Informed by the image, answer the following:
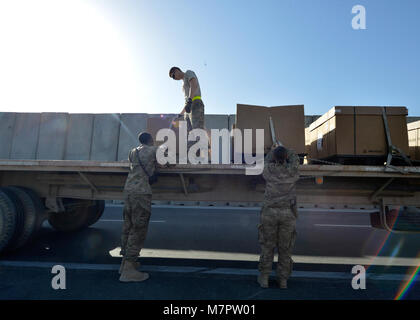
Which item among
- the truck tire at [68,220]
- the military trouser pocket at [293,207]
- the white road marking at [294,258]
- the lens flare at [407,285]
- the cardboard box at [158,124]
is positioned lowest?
the lens flare at [407,285]

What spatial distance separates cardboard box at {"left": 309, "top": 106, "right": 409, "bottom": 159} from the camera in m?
3.29

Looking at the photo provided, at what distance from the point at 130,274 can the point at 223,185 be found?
5.77ft

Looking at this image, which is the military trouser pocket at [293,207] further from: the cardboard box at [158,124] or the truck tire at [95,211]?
the truck tire at [95,211]

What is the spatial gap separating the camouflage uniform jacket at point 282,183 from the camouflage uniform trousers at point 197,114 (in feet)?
4.72

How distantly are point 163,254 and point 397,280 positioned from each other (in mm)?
3386

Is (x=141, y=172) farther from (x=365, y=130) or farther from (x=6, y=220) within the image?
(x=365, y=130)

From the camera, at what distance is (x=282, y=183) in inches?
109

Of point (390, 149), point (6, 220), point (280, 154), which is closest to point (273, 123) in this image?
point (280, 154)

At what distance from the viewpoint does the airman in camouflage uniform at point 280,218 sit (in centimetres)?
271

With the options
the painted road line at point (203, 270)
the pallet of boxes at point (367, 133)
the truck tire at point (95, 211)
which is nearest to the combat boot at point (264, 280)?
the painted road line at point (203, 270)

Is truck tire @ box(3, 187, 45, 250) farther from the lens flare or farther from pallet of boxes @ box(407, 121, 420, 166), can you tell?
pallet of boxes @ box(407, 121, 420, 166)

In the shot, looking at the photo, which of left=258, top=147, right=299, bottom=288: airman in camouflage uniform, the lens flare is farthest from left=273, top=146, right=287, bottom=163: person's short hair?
the lens flare
